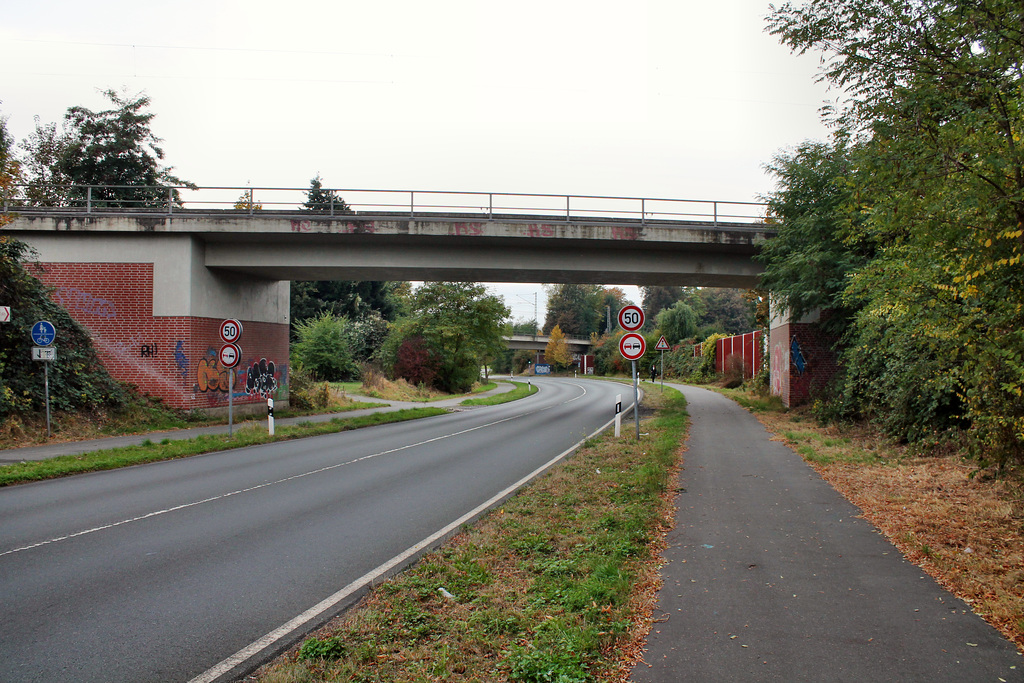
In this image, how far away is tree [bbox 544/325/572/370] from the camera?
89.1m

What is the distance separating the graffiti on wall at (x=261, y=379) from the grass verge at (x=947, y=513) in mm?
16905

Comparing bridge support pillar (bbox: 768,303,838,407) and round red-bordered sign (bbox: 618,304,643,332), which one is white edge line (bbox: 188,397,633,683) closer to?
round red-bordered sign (bbox: 618,304,643,332)

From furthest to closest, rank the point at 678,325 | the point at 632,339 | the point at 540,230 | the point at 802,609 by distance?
1. the point at 678,325
2. the point at 540,230
3. the point at 632,339
4. the point at 802,609

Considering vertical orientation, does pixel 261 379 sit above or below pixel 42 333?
below

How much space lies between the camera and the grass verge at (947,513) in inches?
194

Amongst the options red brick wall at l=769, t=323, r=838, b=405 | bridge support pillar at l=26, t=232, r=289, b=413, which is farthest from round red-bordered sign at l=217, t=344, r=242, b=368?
red brick wall at l=769, t=323, r=838, b=405

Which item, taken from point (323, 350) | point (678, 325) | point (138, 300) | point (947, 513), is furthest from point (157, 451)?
point (678, 325)

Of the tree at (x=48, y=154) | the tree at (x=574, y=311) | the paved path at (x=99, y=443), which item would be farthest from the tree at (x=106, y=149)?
the tree at (x=574, y=311)

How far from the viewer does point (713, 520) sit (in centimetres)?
721

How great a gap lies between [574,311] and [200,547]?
101 m

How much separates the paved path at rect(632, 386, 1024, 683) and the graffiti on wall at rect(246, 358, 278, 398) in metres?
17.4

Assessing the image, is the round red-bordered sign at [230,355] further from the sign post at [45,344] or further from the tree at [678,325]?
the tree at [678,325]

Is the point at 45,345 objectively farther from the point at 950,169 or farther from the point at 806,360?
the point at 806,360

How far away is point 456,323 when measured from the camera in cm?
4131
